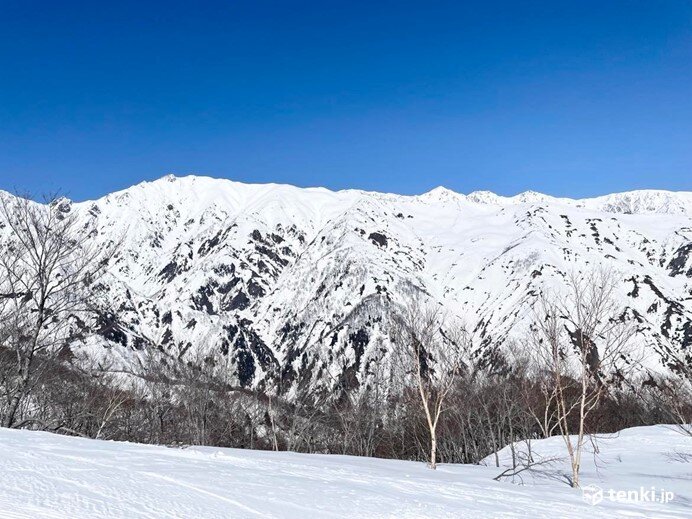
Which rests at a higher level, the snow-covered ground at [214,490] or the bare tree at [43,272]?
the bare tree at [43,272]

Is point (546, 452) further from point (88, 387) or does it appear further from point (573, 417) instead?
point (88, 387)

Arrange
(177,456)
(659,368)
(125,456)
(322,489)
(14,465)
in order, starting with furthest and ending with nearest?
(659,368)
(177,456)
(125,456)
(322,489)
(14,465)

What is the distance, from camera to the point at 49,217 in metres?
19.3

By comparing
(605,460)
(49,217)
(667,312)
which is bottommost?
(605,460)

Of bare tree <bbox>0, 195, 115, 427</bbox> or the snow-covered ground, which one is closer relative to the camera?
the snow-covered ground

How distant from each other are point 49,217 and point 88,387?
150 ft

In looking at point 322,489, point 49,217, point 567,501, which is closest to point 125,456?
point 322,489

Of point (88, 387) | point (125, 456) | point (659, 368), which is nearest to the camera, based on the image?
point (125, 456)

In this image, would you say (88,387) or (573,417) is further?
(573,417)

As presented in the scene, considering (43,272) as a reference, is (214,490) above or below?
below

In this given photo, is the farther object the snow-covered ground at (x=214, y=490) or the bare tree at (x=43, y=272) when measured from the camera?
the bare tree at (x=43, y=272)

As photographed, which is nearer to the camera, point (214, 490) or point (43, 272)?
point (214, 490)

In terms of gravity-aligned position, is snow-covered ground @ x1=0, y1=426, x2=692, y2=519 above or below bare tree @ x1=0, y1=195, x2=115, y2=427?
Result: below

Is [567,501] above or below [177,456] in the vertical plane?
below
